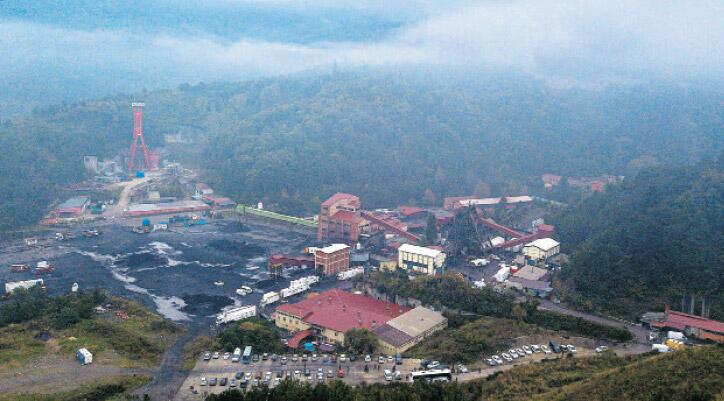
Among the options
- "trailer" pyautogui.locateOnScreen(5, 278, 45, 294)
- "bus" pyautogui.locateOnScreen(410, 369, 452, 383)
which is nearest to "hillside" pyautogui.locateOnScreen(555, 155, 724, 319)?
"bus" pyautogui.locateOnScreen(410, 369, 452, 383)

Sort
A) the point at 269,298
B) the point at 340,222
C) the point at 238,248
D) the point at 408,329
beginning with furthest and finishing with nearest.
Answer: the point at 340,222
the point at 238,248
the point at 269,298
the point at 408,329

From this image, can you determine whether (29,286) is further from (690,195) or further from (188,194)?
(690,195)

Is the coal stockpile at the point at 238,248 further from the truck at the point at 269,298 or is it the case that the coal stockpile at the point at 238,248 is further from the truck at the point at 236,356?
the truck at the point at 236,356

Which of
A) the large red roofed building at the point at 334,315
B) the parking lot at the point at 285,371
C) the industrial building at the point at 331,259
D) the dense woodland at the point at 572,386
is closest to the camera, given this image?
the dense woodland at the point at 572,386

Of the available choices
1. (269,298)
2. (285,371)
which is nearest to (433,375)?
(285,371)

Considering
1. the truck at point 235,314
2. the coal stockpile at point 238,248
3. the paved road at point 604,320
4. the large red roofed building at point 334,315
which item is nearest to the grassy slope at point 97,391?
the truck at point 235,314

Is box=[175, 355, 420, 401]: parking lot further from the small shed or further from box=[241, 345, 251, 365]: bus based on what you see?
the small shed

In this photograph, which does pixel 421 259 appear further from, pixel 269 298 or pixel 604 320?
pixel 604 320
